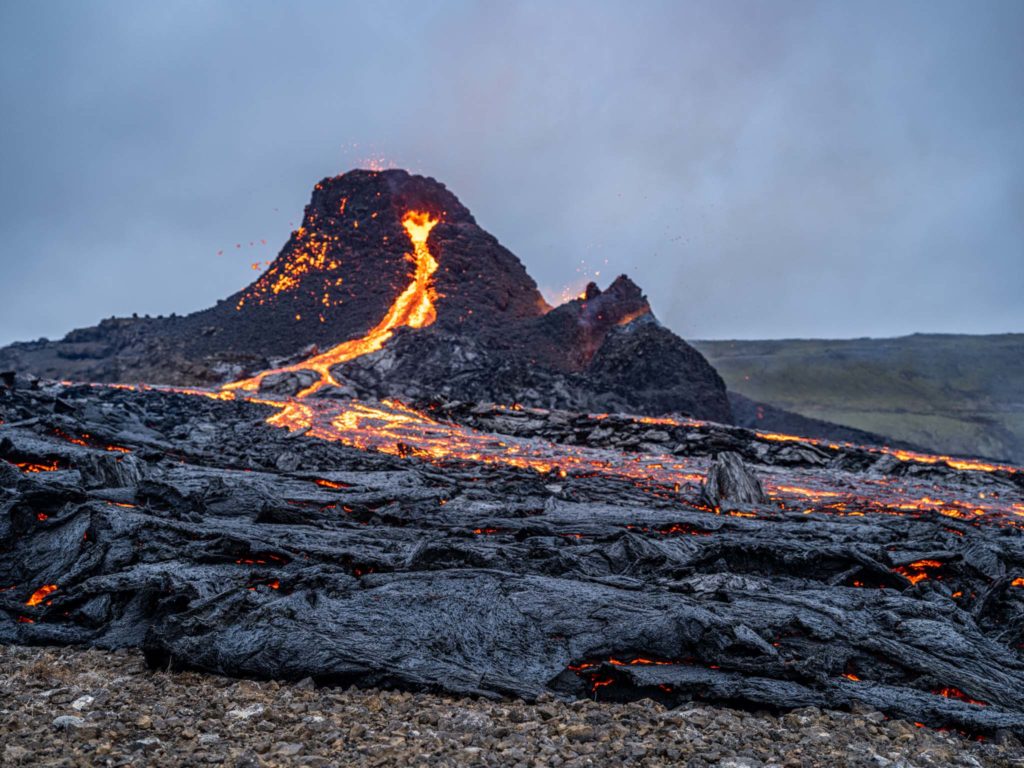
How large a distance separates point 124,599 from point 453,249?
6632 cm

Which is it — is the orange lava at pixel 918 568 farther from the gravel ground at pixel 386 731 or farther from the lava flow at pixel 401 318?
the lava flow at pixel 401 318

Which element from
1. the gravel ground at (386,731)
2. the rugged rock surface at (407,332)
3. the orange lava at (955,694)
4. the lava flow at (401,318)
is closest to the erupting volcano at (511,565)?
the orange lava at (955,694)

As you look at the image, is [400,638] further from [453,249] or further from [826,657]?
[453,249]

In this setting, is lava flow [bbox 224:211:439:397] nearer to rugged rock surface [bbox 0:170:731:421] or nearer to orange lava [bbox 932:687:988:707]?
rugged rock surface [bbox 0:170:731:421]

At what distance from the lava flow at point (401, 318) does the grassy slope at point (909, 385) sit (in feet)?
204

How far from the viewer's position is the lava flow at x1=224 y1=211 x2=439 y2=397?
143ft

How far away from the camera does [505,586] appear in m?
7.20

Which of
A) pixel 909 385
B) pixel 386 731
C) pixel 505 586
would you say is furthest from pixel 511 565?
pixel 909 385

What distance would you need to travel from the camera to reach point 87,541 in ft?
27.8

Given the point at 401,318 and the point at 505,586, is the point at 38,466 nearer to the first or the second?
the point at 505,586

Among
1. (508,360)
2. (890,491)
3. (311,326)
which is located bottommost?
(890,491)

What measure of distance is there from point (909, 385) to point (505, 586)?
5327 inches

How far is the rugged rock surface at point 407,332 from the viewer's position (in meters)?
47.2

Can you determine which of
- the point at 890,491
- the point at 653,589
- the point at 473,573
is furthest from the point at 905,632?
the point at 890,491
